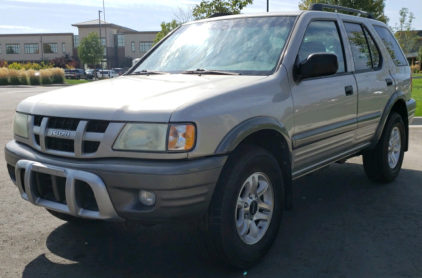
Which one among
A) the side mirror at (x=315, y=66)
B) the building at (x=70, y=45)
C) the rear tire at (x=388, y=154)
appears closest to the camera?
the side mirror at (x=315, y=66)

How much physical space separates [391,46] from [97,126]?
164 inches

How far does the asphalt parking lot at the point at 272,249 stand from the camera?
3.35 metres

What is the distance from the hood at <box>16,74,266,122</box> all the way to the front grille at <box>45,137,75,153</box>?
0.56 feet

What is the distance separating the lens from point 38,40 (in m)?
83.2

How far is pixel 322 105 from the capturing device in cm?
404

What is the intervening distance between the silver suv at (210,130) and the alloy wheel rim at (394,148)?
1.07m

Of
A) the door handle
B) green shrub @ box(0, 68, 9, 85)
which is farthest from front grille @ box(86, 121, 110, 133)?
green shrub @ box(0, 68, 9, 85)

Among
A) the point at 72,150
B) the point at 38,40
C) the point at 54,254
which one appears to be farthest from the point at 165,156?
the point at 38,40

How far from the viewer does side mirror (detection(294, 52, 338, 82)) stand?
12.0 ft

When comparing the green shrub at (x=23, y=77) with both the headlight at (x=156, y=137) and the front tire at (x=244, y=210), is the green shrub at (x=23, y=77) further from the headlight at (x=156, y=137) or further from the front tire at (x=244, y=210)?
the headlight at (x=156, y=137)

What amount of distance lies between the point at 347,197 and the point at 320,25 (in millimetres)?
1975

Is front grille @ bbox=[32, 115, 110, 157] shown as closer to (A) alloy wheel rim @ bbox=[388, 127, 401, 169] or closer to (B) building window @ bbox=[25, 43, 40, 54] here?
(A) alloy wheel rim @ bbox=[388, 127, 401, 169]

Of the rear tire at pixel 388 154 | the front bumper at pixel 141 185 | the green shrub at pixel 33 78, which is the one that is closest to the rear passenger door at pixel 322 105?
the rear tire at pixel 388 154

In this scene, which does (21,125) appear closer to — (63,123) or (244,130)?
(63,123)
